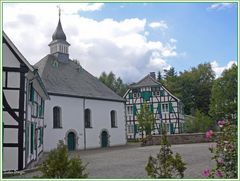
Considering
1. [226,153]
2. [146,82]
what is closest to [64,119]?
[146,82]

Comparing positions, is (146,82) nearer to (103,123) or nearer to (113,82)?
(103,123)

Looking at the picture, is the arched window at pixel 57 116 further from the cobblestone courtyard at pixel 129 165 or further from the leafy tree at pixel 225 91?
the leafy tree at pixel 225 91

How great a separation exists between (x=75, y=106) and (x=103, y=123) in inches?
160

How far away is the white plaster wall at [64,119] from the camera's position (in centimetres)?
2828

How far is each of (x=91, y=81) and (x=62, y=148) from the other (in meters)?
30.3

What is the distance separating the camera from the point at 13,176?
1220 centimetres

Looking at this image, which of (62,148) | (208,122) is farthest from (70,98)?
(62,148)

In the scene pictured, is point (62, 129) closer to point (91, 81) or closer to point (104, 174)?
point (91, 81)

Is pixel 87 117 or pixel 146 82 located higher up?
pixel 146 82

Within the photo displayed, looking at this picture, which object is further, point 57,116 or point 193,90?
point 193,90

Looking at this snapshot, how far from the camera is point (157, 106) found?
45844mm

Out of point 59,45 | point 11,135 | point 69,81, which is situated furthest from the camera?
point 59,45

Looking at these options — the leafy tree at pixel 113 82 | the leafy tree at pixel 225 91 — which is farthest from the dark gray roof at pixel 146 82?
the leafy tree at pixel 113 82

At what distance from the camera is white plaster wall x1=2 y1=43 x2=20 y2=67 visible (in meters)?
13.5
